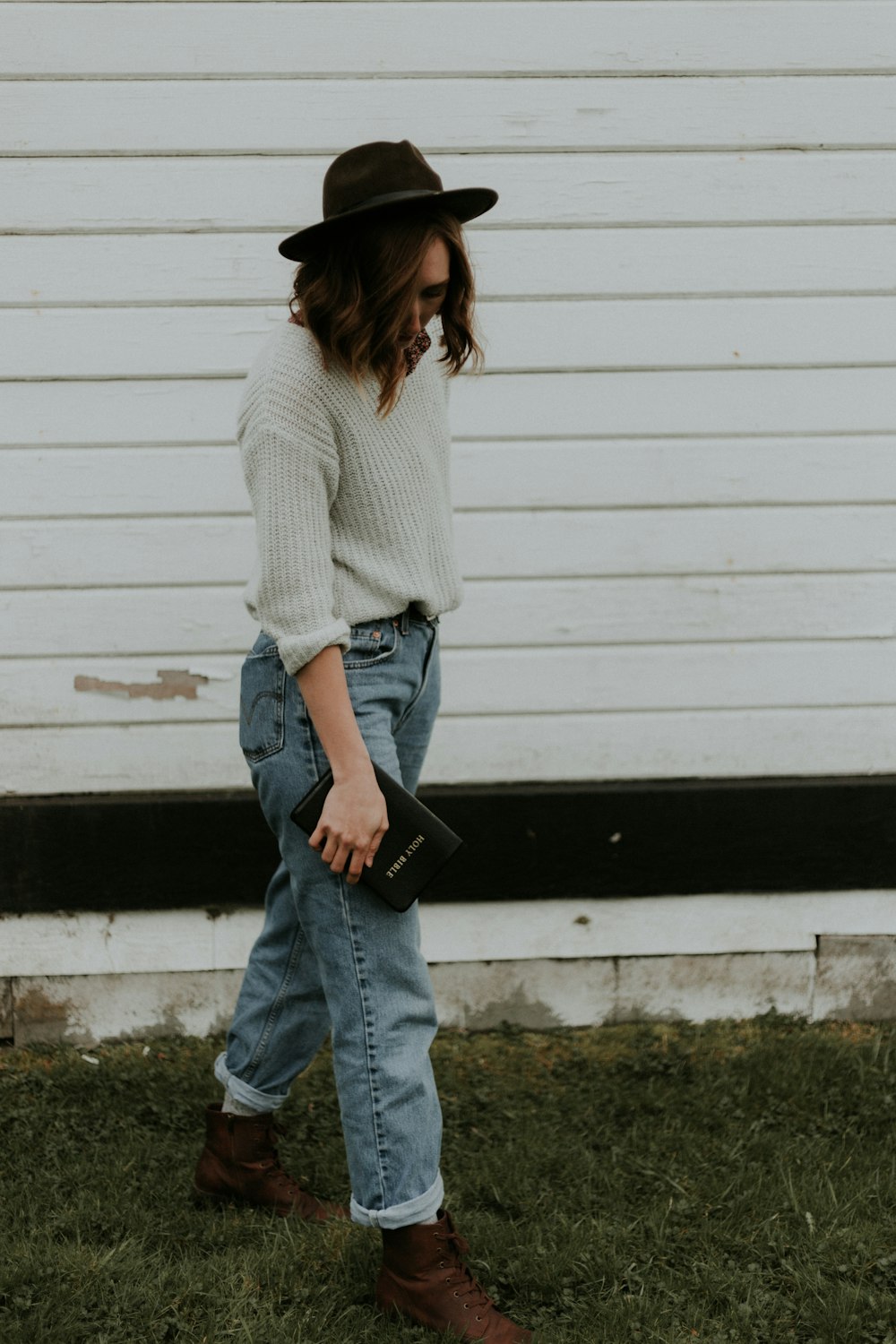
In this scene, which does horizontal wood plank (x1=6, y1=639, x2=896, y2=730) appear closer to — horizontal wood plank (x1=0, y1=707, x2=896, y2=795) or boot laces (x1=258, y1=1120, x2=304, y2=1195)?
horizontal wood plank (x1=0, y1=707, x2=896, y2=795)

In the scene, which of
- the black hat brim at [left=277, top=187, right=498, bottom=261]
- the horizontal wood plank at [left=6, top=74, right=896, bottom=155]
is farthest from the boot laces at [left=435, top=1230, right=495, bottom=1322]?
the horizontal wood plank at [left=6, top=74, right=896, bottom=155]

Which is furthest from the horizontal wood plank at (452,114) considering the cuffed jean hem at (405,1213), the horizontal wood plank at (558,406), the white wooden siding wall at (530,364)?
the cuffed jean hem at (405,1213)

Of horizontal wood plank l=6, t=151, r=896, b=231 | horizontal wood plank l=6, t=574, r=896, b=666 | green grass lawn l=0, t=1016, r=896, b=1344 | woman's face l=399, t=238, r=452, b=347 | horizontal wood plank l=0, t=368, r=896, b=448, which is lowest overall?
green grass lawn l=0, t=1016, r=896, b=1344

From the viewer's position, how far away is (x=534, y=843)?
3.47 meters

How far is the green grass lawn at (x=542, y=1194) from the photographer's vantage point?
238 centimetres

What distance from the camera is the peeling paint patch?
11.0 ft

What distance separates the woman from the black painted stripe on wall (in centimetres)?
100

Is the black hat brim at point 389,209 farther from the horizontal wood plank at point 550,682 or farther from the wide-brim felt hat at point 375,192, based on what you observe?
the horizontal wood plank at point 550,682

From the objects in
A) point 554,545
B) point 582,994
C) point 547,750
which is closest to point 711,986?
point 582,994

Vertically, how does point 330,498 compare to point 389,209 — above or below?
below

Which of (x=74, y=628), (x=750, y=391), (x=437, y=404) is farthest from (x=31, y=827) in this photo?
(x=750, y=391)

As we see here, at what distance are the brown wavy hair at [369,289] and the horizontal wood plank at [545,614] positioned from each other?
1335 millimetres

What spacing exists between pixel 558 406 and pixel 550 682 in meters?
0.75

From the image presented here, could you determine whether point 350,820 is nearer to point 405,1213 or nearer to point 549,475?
point 405,1213
